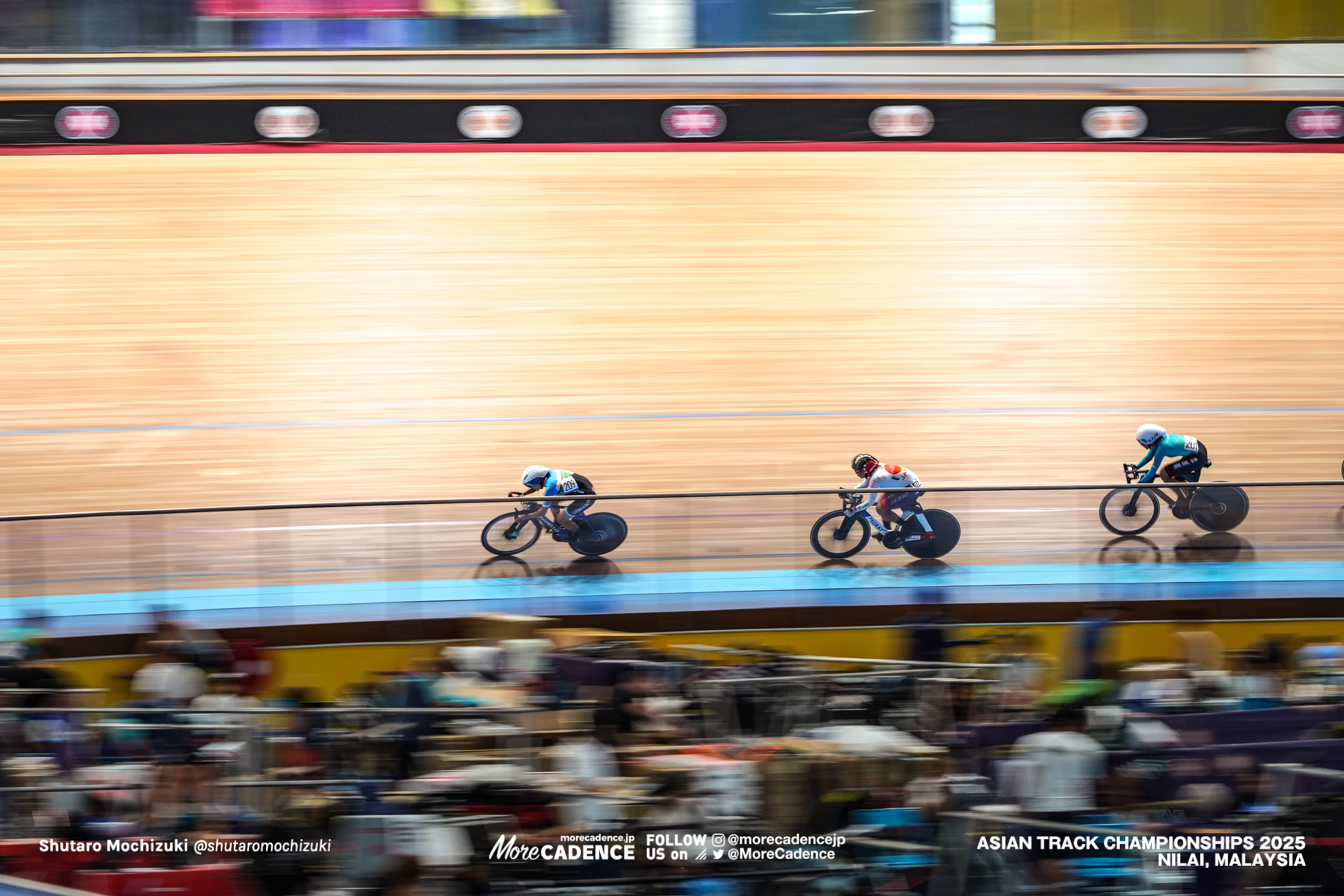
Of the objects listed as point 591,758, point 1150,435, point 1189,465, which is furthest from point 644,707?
point 1189,465

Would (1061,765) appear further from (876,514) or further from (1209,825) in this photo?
(876,514)

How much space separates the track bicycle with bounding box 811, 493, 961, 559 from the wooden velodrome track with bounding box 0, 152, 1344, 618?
0.10 meters

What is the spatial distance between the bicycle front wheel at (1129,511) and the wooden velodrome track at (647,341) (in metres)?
0.11

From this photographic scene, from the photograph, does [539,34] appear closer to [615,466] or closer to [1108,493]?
[615,466]

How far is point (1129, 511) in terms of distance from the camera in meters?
6.46

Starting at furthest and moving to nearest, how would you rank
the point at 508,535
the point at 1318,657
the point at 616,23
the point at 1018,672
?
the point at 616,23, the point at 508,535, the point at 1318,657, the point at 1018,672

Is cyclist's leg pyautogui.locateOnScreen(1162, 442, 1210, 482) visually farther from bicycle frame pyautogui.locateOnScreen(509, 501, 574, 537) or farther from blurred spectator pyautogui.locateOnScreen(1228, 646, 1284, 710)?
bicycle frame pyautogui.locateOnScreen(509, 501, 574, 537)

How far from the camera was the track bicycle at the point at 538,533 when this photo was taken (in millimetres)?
6328

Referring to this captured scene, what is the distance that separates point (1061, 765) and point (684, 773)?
117cm

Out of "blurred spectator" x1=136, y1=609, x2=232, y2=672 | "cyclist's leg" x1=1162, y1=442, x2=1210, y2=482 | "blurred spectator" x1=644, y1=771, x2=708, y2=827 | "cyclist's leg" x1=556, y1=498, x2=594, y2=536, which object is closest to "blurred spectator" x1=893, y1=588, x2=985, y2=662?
"cyclist's leg" x1=556, y1=498, x2=594, y2=536

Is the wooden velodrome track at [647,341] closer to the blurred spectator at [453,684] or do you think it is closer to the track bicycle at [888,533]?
the track bicycle at [888,533]

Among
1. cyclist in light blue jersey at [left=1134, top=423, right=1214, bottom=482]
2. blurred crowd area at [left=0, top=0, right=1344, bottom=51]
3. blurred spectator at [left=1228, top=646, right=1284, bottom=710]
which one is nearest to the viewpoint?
blurred spectator at [left=1228, top=646, right=1284, bottom=710]

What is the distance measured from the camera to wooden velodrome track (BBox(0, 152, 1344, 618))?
21.5 feet

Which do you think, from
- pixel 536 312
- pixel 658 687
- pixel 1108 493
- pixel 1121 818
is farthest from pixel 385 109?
pixel 1121 818
